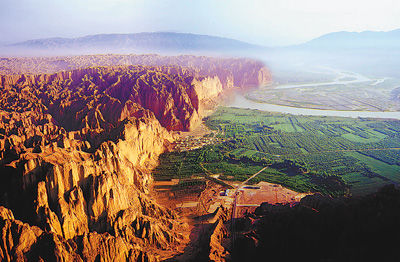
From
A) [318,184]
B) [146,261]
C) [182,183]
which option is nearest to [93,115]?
[182,183]

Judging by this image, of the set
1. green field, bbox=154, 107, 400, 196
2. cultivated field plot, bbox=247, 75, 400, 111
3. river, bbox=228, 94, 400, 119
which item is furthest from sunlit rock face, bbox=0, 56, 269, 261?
cultivated field plot, bbox=247, 75, 400, 111

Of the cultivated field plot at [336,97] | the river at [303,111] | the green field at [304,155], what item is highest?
the cultivated field plot at [336,97]

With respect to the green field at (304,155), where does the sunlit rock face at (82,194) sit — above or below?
above

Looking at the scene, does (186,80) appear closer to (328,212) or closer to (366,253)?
(328,212)

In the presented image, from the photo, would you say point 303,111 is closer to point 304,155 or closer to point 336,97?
point 336,97

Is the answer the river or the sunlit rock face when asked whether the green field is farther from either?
the river

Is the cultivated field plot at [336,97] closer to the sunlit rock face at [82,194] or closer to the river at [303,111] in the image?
the river at [303,111]

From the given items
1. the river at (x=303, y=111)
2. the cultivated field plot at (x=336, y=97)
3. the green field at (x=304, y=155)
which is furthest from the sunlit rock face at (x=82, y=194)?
the cultivated field plot at (x=336, y=97)

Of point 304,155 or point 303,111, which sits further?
point 303,111

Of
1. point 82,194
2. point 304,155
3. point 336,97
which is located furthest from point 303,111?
point 82,194
